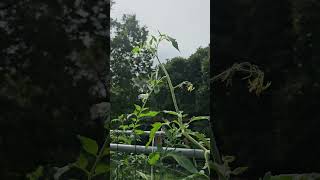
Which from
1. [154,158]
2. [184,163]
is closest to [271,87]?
[184,163]

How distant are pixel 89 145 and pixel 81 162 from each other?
6 cm

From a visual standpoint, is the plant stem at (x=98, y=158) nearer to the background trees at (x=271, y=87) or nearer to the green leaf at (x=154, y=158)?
the green leaf at (x=154, y=158)

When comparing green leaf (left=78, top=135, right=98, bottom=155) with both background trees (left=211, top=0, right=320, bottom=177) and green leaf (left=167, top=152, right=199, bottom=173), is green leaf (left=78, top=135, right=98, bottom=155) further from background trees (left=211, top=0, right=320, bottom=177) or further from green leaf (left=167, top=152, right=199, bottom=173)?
background trees (left=211, top=0, right=320, bottom=177)

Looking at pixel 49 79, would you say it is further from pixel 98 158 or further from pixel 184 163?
pixel 184 163

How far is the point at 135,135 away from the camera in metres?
1.71

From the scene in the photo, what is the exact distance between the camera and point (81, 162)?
4.26 feet

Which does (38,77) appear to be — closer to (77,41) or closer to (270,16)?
(77,41)

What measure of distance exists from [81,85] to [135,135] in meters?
0.47

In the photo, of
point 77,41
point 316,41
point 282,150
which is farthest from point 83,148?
point 316,41

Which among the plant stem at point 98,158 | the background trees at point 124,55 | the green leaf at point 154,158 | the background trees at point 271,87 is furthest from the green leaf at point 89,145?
the background trees at point 124,55

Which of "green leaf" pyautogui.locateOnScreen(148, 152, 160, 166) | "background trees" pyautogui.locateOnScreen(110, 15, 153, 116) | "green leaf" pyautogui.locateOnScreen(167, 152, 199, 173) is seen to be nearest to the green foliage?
"green leaf" pyautogui.locateOnScreen(167, 152, 199, 173)

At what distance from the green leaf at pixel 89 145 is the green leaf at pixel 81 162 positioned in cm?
3

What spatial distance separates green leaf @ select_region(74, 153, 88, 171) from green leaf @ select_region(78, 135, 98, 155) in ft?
0.09

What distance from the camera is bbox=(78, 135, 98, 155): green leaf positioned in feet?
4.20
